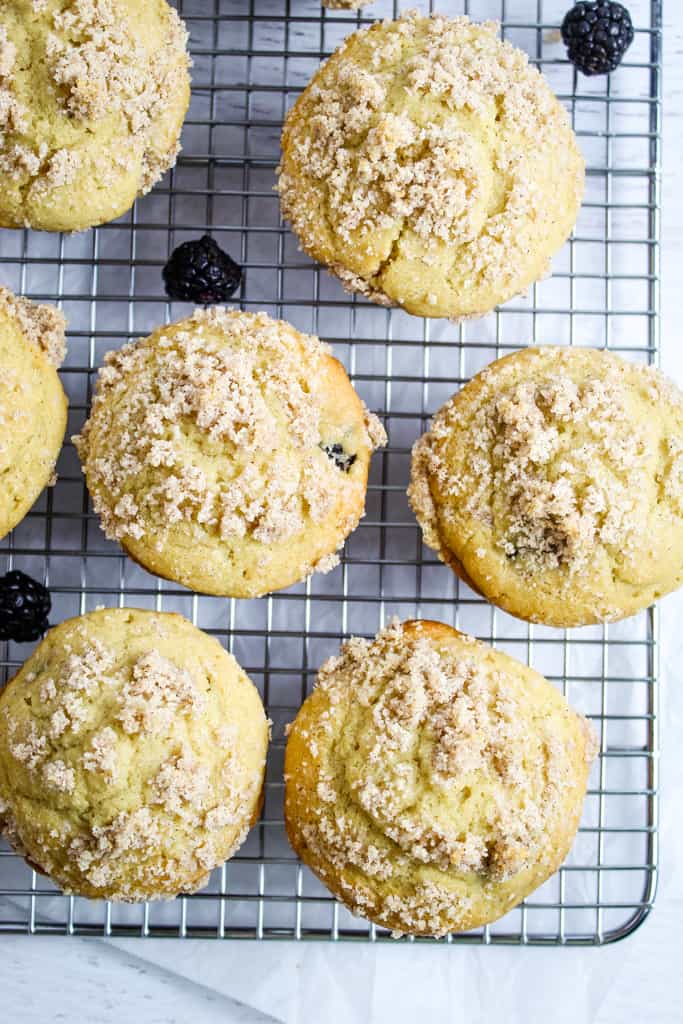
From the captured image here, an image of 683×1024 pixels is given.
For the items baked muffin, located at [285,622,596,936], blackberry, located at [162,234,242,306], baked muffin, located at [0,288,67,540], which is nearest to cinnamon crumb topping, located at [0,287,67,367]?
baked muffin, located at [0,288,67,540]

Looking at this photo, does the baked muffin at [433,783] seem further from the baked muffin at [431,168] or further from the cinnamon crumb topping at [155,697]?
the baked muffin at [431,168]

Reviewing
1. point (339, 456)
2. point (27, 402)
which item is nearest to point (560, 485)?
point (339, 456)

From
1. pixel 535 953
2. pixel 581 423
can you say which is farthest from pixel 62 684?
pixel 535 953

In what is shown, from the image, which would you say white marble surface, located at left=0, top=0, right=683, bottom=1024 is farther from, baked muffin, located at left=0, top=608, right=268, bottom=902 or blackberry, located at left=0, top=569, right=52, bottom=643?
blackberry, located at left=0, top=569, right=52, bottom=643

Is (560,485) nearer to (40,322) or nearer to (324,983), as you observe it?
(40,322)

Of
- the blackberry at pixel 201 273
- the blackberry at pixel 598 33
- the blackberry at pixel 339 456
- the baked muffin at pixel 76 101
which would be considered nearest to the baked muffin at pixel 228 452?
the blackberry at pixel 339 456

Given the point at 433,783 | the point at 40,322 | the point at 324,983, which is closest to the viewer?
the point at 433,783

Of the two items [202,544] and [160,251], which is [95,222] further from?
[202,544]
